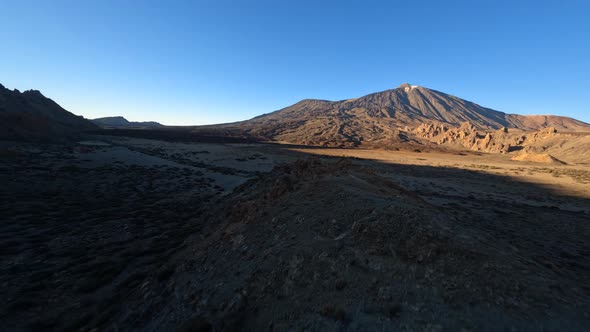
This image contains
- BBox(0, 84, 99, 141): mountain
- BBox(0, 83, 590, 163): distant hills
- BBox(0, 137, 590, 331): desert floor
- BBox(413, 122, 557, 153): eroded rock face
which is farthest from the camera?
BBox(413, 122, 557, 153): eroded rock face

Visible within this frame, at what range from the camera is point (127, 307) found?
228 inches

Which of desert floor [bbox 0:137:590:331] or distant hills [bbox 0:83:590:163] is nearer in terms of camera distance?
desert floor [bbox 0:137:590:331]

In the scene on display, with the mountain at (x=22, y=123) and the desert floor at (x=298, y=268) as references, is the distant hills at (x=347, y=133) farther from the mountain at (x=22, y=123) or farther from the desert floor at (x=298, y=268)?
the desert floor at (x=298, y=268)

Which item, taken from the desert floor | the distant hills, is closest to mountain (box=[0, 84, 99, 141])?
the distant hills

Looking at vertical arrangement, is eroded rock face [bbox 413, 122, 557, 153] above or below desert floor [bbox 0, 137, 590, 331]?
above

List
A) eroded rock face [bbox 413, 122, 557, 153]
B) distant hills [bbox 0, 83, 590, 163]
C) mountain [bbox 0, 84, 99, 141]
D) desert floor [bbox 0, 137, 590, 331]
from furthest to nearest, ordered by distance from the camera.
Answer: eroded rock face [bbox 413, 122, 557, 153] < distant hills [bbox 0, 83, 590, 163] < mountain [bbox 0, 84, 99, 141] < desert floor [bbox 0, 137, 590, 331]

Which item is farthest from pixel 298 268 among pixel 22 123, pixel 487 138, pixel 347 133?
pixel 347 133

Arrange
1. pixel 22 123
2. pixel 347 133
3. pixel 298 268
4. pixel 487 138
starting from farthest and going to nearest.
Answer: pixel 347 133
pixel 487 138
pixel 22 123
pixel 298 268

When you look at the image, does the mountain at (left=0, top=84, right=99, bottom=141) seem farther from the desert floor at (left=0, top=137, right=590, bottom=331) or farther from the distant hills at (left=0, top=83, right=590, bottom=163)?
the desert floor at (left=0, top=137, right=590, bottom=331)

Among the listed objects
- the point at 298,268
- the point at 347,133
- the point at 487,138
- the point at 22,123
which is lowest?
the point at 298,268

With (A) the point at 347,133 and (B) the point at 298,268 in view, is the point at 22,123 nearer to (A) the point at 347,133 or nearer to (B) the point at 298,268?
(B) the point at 298,268

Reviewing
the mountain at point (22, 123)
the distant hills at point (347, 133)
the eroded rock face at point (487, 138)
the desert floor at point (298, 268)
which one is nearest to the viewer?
the desert floor at point (298, 268)

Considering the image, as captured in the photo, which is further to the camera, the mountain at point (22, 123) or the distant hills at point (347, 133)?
the distant hills at point (347, 133)

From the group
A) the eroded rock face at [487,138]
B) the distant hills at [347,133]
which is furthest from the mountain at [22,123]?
the eroded rock face at [487,138]
